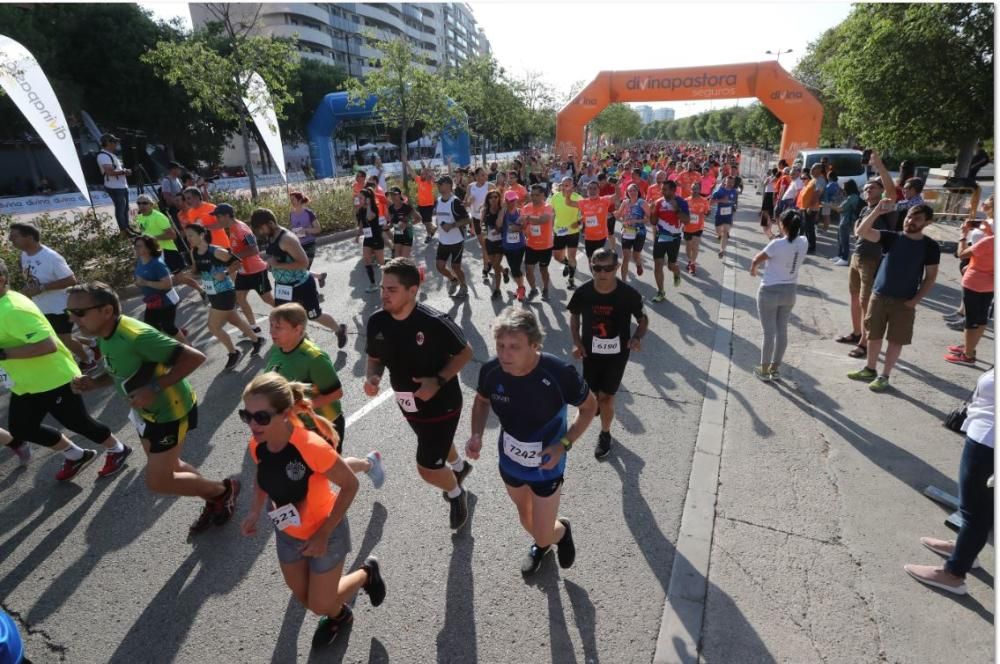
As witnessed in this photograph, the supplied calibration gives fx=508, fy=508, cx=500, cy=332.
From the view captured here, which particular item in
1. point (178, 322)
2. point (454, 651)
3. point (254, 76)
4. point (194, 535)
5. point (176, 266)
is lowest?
point (454, 651)

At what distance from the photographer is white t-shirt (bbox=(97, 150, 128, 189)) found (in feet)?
35.7

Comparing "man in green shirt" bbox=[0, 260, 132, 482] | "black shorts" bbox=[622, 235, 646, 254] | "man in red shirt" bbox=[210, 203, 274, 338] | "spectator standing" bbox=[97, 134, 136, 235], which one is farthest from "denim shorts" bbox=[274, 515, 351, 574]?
"spectator standing" bbox=[97, 134, 136, 235]

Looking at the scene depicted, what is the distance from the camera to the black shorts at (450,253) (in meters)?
8.39

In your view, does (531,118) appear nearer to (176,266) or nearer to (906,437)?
(176,266)

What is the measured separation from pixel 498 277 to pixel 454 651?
6.47m

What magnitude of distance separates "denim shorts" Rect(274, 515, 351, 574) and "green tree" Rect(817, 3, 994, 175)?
728 inches

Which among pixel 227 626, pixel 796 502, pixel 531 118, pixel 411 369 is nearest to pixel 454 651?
pixel 227 626

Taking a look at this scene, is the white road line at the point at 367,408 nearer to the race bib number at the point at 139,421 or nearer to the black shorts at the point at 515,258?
the race bib number at the point at 139,421

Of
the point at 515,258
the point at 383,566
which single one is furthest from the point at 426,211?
the point at 383,566

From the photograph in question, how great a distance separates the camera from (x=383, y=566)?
3.35m

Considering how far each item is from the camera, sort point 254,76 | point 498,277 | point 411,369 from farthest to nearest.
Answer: point 254,76 < point 498,277 < point 411,369

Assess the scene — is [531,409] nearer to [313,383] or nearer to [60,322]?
[313,383]

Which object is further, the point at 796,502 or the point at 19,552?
the point at 796,502

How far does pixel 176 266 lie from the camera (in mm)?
7730
